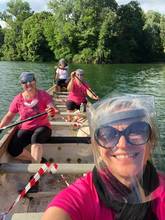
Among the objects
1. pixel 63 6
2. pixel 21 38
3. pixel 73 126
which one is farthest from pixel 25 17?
pixel 73 126

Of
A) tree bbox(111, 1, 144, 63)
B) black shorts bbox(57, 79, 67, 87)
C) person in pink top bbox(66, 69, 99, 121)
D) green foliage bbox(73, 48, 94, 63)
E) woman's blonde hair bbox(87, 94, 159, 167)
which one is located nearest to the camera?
woman's blonde hair bbox(87, 94, 159, 167)

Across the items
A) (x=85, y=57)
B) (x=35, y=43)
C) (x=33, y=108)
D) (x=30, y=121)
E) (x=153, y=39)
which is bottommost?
(x=85, y=57)

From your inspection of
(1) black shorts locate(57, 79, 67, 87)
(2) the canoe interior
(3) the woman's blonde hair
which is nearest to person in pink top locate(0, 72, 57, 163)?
(2) the canoe interior

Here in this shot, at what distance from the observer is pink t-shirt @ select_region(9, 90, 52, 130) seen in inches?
246

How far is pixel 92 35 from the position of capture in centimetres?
6241

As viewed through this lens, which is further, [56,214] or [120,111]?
[120,111]

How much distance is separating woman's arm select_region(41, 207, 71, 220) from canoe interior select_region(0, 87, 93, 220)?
2.23 meters

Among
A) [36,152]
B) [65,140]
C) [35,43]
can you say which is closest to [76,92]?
[65,140]

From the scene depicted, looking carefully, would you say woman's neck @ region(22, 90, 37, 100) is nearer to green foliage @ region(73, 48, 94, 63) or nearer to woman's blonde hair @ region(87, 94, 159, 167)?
woman's blonde hair @ region(87, 94, 159, 167)

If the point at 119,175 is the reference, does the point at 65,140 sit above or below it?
below

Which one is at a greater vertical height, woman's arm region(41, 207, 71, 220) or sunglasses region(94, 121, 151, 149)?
sunglasses region(94, 121, 151, 149)

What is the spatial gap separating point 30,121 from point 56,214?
4351 millimetres

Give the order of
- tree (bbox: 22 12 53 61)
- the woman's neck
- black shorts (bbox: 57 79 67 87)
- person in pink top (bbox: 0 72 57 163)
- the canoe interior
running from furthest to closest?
tree (bbox: 22 12 53 61), black shorts (bbox: 57 79 67 87), the woman's neck, person in pink top (bbox: 0 72 57 163), the canoe interior

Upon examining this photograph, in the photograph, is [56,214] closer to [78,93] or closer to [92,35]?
[78,93]
